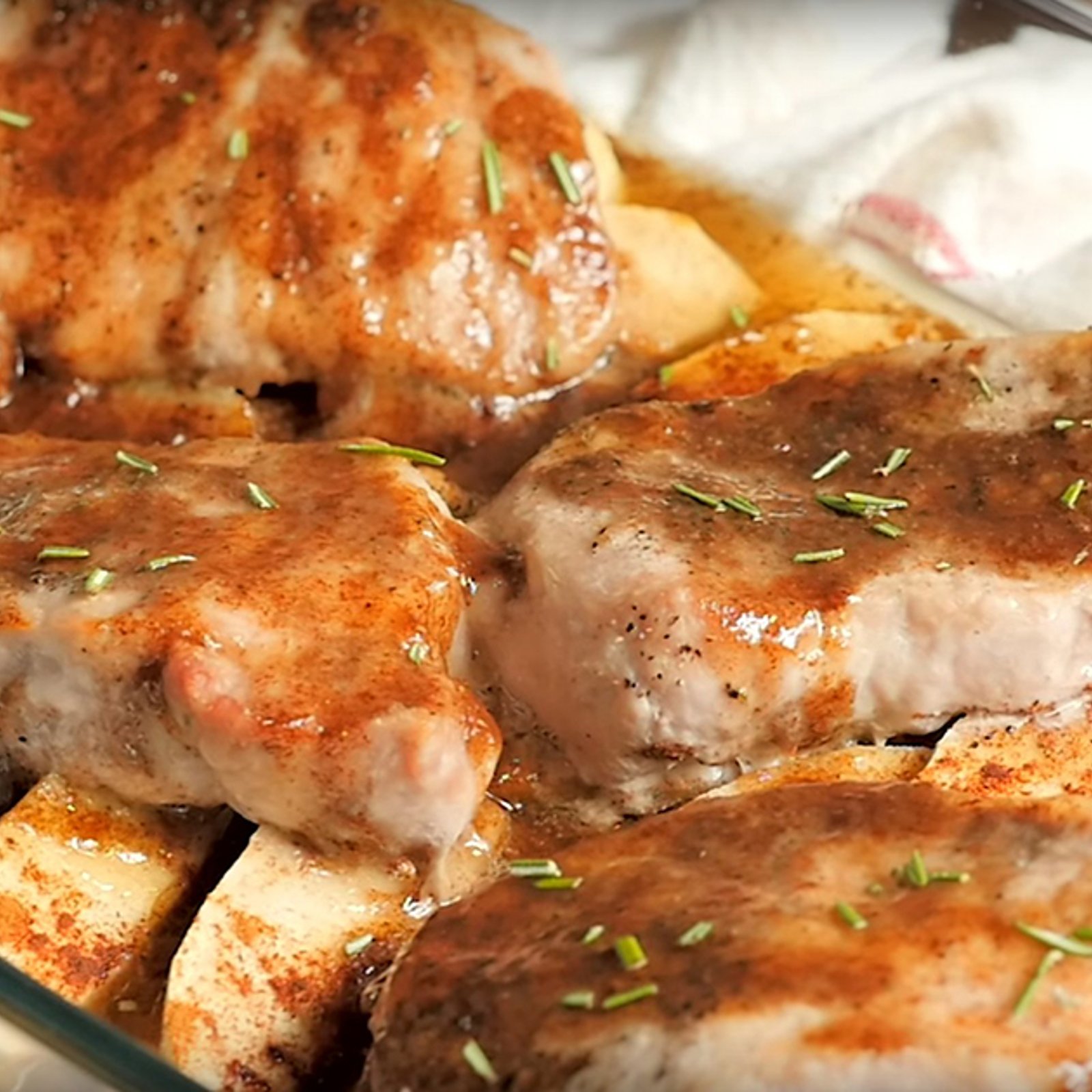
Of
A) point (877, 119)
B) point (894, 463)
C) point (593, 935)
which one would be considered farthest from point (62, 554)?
point (877, 119)

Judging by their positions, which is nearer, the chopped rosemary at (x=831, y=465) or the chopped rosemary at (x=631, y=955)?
the chopped rosemary at (x=631, y=955)

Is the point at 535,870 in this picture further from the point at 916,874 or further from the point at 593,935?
the point at 916,874

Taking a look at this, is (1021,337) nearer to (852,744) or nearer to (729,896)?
(852,744)

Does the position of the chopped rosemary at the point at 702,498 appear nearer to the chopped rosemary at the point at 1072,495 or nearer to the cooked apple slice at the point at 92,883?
the chopped rosemary at the point at 1072,495

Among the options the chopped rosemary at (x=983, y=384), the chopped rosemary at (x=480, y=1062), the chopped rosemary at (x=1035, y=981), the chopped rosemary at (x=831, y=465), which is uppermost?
the chopped rosemary at (x=983, y=384)

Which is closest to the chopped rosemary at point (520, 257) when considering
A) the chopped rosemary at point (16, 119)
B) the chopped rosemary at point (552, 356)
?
the chopped rosemary at point (552, 356)

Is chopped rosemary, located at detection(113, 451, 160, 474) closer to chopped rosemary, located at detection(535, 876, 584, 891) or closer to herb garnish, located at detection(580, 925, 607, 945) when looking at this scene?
chopped rosemary, located at detection(535, 876, 584, 891)
